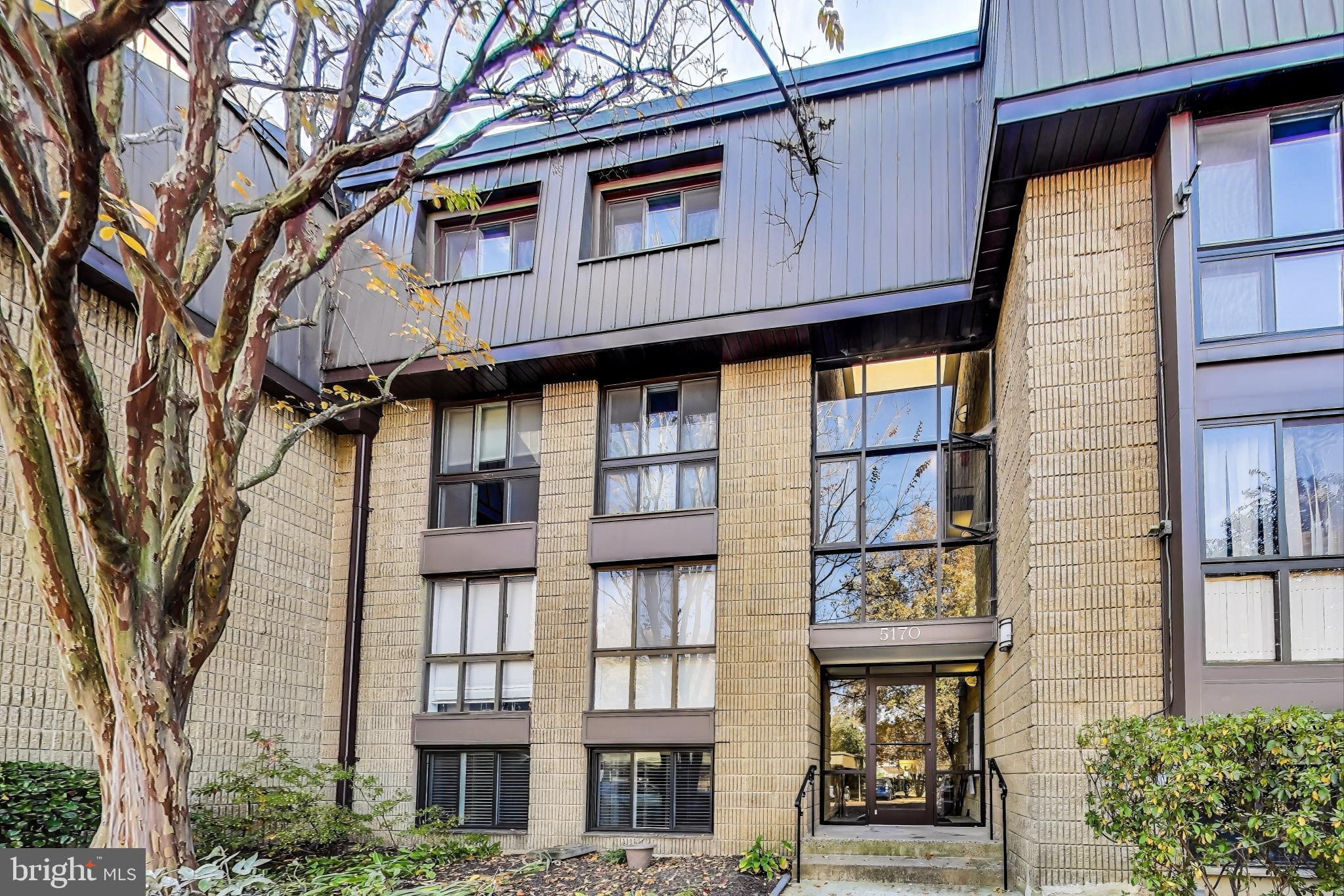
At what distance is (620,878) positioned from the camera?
982 cm

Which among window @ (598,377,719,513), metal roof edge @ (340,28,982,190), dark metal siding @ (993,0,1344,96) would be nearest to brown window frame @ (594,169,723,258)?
metal roof edge @ (340,28,982,190)

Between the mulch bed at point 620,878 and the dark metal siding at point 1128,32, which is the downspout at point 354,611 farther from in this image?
the dark metal siding at point 1128,32

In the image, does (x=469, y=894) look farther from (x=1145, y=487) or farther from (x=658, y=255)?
(x=658, y=255)

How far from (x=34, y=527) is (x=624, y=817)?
24.5 feet

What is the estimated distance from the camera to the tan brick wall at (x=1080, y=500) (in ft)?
25.6

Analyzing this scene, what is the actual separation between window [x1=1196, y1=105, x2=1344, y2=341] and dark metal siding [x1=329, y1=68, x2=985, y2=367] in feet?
10.0

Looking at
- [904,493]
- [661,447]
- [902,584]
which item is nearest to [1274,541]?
[902,584]

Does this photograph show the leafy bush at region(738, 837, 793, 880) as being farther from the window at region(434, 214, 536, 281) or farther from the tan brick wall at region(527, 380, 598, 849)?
the window at region(434, 214, 536, 281)

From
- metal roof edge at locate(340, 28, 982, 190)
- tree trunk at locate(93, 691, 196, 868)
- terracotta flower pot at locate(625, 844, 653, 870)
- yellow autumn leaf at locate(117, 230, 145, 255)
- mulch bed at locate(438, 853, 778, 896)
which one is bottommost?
mulch bed at locate(438, 853, 778, 896)

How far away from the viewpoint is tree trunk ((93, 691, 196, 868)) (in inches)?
221

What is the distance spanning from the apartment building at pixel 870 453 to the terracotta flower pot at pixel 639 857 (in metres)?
0.75

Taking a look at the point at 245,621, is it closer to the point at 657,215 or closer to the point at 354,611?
the point at 354,611

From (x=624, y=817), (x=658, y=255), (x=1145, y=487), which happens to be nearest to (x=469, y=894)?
(x=1145, y=487)

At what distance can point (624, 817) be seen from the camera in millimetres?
11469
